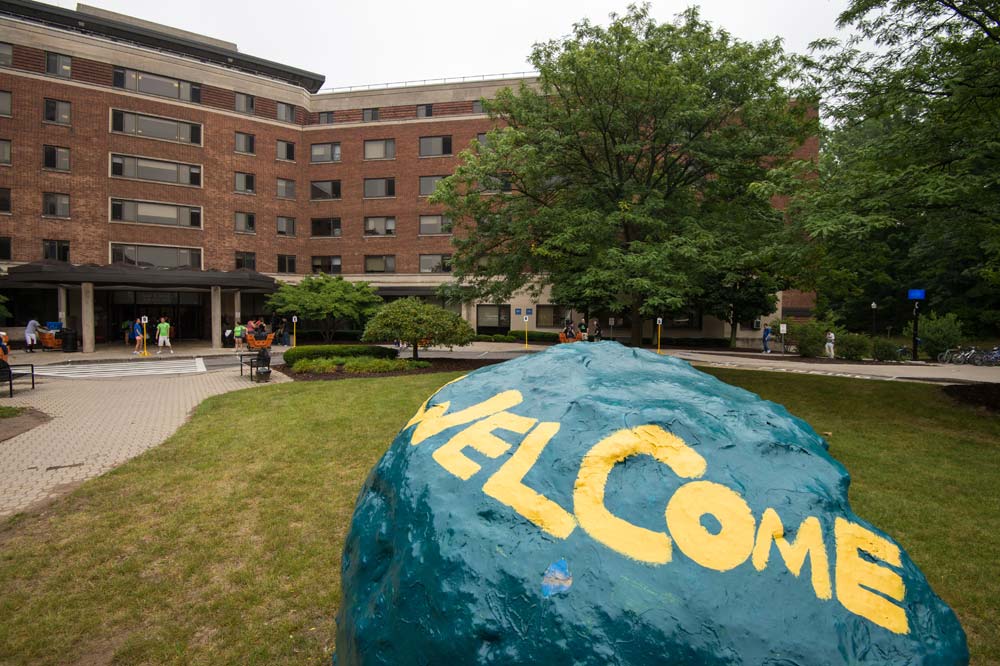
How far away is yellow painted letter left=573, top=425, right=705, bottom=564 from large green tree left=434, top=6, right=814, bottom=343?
9.54m

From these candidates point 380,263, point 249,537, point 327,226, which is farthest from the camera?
point 327,226

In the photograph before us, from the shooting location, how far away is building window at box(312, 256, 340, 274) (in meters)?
40.5

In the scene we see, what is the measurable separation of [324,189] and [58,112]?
16.0m

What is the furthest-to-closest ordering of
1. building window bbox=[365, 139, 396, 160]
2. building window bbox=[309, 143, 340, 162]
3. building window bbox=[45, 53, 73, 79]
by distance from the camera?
building window bbox=[309, 143, 340, 162], building window bbox=[365, 139, 396, 160], building window bbox=[45, 53, 73, 79]

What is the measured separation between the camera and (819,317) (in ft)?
125

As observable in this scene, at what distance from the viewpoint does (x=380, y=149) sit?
40.1m

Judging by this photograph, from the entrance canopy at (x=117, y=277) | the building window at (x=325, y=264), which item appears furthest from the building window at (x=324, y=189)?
the entrance canopy at (x=117, y=277)

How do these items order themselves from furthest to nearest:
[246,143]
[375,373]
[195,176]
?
1. [246,143]
2. [195,176]
3. [375,373]

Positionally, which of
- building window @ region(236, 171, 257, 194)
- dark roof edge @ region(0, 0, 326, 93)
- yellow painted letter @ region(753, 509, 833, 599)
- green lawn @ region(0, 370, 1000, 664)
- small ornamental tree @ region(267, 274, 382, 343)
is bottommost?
green lawn @ region(0, 370, 1000, 664)

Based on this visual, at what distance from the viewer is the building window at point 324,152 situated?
4031 cm

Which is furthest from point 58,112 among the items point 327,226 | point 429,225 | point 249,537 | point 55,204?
point 249,537

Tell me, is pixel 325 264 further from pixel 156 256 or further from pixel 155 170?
pixel 155 170

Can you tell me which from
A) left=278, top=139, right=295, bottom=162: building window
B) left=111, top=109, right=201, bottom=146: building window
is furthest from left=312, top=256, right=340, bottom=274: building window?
left=111, top=109, right=201, bottom=146: building window

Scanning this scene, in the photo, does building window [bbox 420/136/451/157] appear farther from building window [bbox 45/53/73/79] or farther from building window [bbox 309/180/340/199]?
building window [bbox 45/53/73/79]
